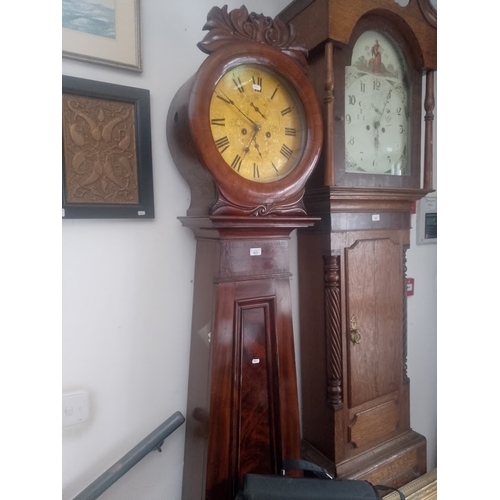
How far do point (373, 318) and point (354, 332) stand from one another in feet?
0.34

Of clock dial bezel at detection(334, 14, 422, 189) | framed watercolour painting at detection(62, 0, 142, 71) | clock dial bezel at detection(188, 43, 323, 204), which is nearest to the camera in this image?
clock dial bezel at detection(188, 43, 323, 204)

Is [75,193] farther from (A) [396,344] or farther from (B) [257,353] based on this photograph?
(A) [396,344]

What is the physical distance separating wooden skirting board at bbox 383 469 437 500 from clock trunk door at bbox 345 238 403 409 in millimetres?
317

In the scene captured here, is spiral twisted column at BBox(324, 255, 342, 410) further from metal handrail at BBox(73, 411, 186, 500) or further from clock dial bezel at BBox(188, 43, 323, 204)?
metal handrail at BBox(73, 411, 186, 500)

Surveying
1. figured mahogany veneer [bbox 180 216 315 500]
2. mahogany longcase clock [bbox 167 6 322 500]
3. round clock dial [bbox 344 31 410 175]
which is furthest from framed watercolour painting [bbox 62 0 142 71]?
round clock dial [bbox 344 31 410 175]

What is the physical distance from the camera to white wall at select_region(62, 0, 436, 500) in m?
1.02

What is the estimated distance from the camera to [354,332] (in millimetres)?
1188

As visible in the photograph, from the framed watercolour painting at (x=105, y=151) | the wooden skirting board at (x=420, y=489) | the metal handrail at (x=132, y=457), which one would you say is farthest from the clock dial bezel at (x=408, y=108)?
the wooden skirting board at (x=420, y=489)

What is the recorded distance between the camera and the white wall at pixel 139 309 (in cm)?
102

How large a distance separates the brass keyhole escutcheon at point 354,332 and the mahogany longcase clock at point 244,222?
0.27 m

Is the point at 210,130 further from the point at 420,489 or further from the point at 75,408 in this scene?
the point at 420,489

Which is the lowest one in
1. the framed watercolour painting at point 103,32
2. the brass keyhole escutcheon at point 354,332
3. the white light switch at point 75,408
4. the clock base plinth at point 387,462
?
the clock base plinth at point 387,462

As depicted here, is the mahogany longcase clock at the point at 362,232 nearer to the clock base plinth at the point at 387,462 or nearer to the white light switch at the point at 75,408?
the clock base plinth at the point at 387,462
